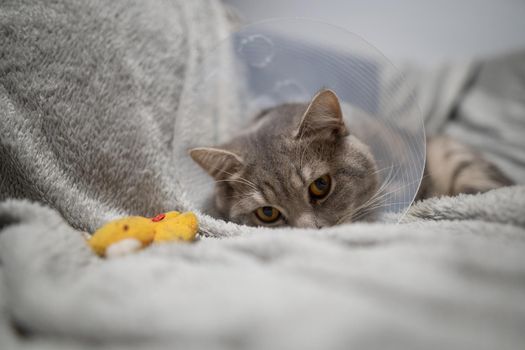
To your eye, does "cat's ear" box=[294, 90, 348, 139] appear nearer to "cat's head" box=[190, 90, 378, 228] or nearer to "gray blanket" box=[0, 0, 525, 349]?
"cat's head" box=[190, 90, 378, 228]

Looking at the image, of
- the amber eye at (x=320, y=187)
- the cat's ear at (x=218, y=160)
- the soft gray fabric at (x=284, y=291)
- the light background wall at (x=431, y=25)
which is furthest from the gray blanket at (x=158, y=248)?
the light background wall at (x=431, y=25)

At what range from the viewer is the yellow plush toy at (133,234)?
0.81 metres

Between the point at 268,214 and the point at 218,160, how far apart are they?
26 centimetres

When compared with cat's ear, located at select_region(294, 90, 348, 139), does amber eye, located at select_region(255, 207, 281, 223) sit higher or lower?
lower

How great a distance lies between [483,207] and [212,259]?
2.13 ft

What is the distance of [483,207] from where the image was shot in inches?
33.6

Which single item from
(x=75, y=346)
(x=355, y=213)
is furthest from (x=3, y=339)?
(x=355, y=213)

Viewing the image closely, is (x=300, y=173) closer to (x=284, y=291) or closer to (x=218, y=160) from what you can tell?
(x=218, y=160)

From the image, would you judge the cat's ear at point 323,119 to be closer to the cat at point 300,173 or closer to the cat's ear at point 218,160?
the cat at point 300,173

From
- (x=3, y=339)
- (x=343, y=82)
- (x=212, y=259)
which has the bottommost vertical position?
(x=3, y=339)

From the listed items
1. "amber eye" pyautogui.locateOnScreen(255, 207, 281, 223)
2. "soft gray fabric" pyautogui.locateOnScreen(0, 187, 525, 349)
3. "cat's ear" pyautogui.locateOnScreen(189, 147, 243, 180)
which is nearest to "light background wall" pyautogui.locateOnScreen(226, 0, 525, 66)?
"cat's ear" pyautogui.locateOnScreen(189, 147, 243, 180)

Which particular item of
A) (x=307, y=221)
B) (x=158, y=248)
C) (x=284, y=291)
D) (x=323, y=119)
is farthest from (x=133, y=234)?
(x=323, y=119)

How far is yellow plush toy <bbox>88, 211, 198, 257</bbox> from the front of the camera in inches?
32.0

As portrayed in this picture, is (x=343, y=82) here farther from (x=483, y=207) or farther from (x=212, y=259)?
(x=212, y=259)
